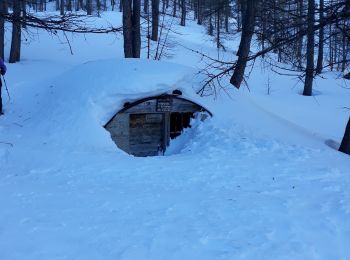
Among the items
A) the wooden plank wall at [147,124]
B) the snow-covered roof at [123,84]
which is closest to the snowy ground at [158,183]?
the snow-covered roof at [123,84]

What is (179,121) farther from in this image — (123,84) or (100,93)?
(100,93)

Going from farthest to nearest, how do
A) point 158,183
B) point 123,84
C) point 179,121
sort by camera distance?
point 179,121, point 123,84, point 158,183

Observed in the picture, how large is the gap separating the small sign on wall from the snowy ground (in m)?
0.29

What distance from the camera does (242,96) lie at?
35.5 feet

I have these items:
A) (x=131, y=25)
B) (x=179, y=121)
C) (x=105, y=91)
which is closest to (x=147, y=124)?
(x=179, y=121)

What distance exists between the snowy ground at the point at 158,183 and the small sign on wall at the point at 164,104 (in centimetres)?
29

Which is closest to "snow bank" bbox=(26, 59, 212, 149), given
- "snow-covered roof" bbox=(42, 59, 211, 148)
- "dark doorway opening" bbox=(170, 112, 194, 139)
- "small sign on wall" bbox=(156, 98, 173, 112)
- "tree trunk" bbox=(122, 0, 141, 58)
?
"snow-covered roof" bbox=(42, 59, 211, 148)

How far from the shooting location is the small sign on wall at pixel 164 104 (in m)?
9.48

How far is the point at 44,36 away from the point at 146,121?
1845cm

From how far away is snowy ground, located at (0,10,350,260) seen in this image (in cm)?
416

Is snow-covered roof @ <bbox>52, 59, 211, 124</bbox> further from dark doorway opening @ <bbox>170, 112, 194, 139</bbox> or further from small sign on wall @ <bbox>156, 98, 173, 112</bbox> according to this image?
dark doorway opening @ <bbox>170, 112, 194, 139</bbox>

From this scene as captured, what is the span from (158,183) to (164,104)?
3.56 meters

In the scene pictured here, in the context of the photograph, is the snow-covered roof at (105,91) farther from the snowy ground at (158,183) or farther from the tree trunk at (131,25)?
the tree trunk at (131,25)

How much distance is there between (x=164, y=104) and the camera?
951 centimetres
